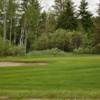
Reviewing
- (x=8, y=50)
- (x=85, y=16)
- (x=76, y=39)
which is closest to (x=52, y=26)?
(x=85, y=16)

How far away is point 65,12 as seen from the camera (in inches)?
2926

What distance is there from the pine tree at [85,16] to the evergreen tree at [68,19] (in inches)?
109

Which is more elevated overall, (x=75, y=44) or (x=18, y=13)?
(x=18, y=13)

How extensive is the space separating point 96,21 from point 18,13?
2247 cm

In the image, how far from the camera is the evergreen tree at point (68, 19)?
73.2m

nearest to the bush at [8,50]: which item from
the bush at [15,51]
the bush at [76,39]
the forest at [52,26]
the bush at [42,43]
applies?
the bush at [15,51]

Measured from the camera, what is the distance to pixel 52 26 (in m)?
76.2

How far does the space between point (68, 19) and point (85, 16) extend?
5969 mm

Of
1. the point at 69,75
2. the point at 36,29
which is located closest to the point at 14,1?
the point at 36,29

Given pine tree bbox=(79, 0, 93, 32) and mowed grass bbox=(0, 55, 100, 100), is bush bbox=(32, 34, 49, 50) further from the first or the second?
mowed grass bbox=(0, 55, 100, 100)

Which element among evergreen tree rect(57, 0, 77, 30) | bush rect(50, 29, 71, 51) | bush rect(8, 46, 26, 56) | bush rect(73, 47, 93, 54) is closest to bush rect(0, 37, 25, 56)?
bush rect(8, 46, 26, 56)

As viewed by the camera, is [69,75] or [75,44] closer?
[69,75]

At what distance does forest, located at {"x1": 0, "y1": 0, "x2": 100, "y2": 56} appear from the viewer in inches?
2492

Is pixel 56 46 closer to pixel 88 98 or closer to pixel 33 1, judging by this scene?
pixel 33 1
